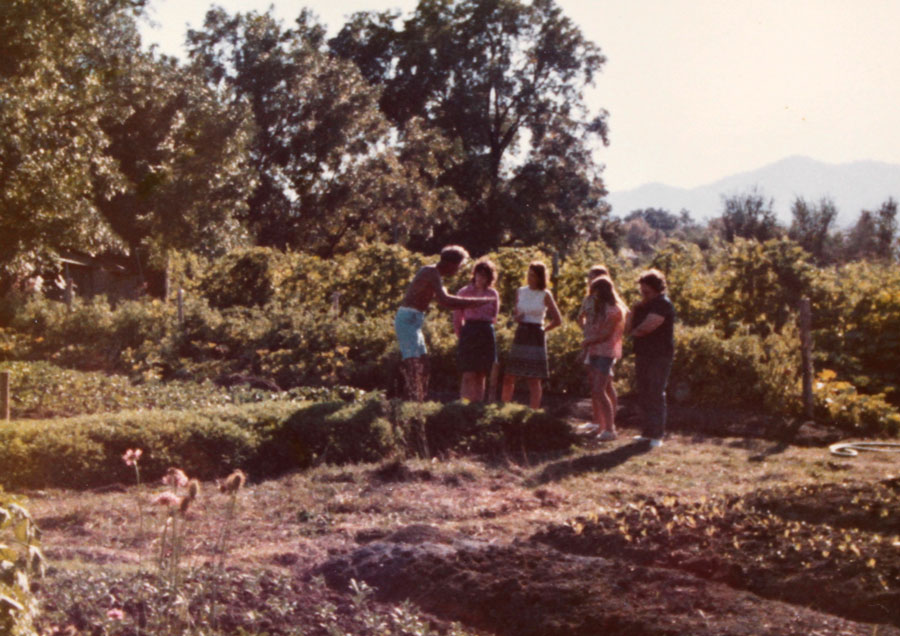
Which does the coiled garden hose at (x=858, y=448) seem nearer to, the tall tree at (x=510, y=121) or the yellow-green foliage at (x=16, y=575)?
the yellow-green foliage at (x=16, y=575)

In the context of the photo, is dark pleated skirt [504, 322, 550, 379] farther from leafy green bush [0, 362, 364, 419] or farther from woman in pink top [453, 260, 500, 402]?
leafy green bush [0, 362, 364, 419]

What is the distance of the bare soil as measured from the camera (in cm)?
404

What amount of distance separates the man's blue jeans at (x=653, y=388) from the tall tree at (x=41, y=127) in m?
13.9

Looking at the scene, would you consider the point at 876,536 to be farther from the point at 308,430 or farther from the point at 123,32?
the point at 123,32

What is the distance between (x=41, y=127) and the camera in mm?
19938

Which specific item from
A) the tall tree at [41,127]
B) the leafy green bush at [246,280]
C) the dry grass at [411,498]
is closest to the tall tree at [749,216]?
the leafy green bush at [246,280]

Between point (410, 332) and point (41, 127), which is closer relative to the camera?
point (410, 332)

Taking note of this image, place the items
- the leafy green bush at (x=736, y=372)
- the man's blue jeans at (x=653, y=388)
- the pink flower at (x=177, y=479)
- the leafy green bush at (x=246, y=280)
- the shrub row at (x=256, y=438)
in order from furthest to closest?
→ 1. the leafy green bush at (x=246, y=280)
2. the leafy green bush at (x=736, y=372)
3. the man's blue jeans at (x=653, y=388)
4. the shrub row at (x=256, y=438)
5. the pink flower at (x=177, y=479)

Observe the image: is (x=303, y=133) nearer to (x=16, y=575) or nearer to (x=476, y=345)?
(x=476, y=345)

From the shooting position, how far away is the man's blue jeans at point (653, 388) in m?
9.73

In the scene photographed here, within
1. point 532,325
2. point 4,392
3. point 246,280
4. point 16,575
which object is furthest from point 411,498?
point 246,280

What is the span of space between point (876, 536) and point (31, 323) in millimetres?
19873

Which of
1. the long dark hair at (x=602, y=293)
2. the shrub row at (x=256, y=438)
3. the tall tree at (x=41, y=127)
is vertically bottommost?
the shrub row at (x=256, y=438)

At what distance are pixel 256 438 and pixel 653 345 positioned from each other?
3.73 m
